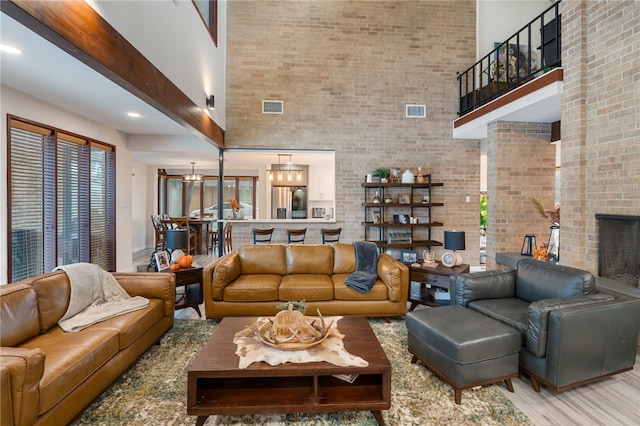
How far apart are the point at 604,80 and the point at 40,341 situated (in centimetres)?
542

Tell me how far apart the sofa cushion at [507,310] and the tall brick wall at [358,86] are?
11.2ft

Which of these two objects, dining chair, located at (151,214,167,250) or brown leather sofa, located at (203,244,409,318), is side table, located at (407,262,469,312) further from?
dining chair, located at (151,214,167,250)

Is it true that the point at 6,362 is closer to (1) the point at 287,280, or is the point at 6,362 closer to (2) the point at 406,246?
(1) the point at 287,280

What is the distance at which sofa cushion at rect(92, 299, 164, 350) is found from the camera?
2.11 m

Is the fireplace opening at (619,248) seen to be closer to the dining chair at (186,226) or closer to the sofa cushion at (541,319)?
the sofa cushion at (541,319)

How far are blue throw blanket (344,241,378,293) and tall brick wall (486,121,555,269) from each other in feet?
7.91

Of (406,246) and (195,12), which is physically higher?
(195,12)

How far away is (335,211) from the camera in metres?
5.87

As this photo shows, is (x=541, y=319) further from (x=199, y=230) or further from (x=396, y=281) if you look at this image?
(x=199, y=230)

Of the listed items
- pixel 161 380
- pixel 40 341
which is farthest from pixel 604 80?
pixel 40 341

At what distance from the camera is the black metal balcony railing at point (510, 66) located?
3.96 m

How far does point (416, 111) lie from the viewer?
593cm

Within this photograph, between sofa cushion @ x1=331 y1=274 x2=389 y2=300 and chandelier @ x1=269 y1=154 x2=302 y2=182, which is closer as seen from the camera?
sofa cushion @ x1=331 y1=274 x2=389 y2=300

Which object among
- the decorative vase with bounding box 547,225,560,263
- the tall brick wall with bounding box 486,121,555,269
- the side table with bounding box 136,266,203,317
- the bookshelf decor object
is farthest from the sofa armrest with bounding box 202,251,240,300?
the decorative vase with bounding box 547,225,560,263
